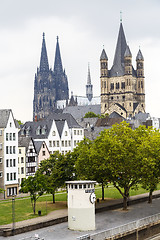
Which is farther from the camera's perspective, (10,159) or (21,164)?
(21,164)

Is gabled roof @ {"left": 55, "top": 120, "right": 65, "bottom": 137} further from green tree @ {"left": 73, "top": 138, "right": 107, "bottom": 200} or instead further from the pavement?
green tree @ {"left": 73, "top": 138, "right": 107, "bottom": 200}

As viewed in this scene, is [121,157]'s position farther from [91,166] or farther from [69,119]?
[69,119]

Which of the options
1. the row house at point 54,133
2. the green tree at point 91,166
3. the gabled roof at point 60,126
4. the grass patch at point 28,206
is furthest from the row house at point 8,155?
the green tree at point 91,166

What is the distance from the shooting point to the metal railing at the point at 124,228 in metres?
42.3

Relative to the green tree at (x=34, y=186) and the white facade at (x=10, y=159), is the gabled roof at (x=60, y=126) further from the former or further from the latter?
the green tree at (x=34, y=186)

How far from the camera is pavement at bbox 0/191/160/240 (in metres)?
43.9

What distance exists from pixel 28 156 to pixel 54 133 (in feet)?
42.3

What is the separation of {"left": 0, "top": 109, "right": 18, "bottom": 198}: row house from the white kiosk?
98.2ft

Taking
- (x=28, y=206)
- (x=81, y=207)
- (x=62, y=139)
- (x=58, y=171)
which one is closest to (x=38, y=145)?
(x=62, y=139)

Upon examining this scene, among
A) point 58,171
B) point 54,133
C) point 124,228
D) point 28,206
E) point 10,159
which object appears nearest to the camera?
point 124,228

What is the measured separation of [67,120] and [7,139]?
97.9 ft

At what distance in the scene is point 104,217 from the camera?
53125 millimetres

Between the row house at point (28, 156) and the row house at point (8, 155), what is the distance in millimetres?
3082

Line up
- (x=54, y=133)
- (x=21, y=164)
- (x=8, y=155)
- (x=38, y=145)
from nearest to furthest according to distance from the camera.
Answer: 1. (x=8, y=155)
2. (x=21, y=164)
3. (x=38, y=145)
4. (x=54, y=133)
